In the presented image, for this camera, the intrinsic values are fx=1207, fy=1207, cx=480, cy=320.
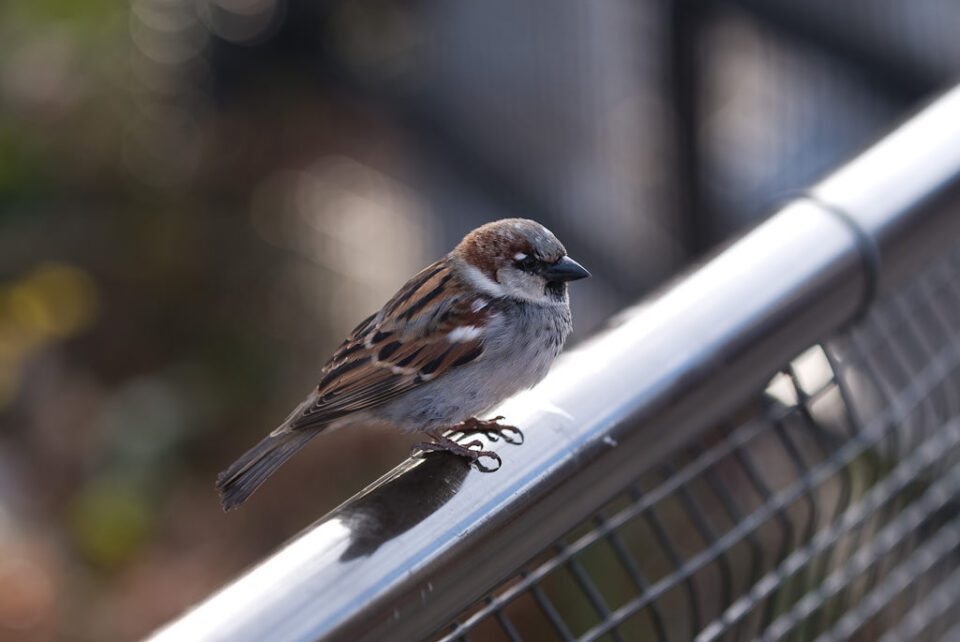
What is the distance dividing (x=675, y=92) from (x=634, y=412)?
3.84 metres

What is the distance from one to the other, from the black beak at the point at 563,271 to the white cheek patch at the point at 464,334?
16 cm

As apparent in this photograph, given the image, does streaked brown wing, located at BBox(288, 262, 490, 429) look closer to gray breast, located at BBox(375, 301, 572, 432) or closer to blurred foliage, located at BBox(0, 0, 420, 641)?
gray breast, located at BBox(375, 301, 572, 432)

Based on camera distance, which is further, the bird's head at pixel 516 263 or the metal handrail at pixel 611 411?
the bird's head at pixel 516 263

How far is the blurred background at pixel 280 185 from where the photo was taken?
422 centimetres

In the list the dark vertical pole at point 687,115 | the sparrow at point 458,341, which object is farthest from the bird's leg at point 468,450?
the dark vertical pole at point 687,115

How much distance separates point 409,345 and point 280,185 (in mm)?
3773

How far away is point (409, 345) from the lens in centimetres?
195

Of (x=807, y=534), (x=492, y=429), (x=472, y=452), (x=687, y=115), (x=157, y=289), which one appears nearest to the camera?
(x=472, y=452)

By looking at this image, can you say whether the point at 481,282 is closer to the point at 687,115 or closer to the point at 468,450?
the point at 468,450

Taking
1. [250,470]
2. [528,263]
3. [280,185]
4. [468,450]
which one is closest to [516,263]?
[528,263]

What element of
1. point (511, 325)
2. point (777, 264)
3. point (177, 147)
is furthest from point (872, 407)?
point (177, 147)

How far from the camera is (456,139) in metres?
5.72

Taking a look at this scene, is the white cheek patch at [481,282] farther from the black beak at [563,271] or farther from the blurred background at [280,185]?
the blurred background at [280,185]

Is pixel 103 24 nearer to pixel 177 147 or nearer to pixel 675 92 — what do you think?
pixel 177 147
